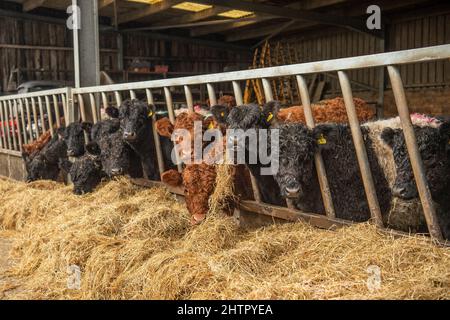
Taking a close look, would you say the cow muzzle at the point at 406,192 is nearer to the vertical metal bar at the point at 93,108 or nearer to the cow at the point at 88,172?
the cow at the point at 88,172

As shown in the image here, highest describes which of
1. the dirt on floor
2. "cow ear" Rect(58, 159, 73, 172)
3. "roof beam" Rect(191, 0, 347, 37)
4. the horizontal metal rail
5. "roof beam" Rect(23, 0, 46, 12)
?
"roof beam" Rect(23, 0, 46, 12)

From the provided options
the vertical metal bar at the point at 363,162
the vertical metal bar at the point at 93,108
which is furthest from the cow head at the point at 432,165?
the vertical metal bar at the point at 93,108

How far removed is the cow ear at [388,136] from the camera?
10.9 feet

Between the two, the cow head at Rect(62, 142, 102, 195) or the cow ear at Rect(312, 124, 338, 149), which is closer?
the cow ear at Rect(312, 124, 338, 149)

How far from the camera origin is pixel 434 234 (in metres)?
2.78

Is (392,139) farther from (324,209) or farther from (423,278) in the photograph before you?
(423,278)

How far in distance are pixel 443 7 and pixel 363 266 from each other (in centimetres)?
1195

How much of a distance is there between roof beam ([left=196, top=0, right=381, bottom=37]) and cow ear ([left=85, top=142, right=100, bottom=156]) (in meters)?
5.08

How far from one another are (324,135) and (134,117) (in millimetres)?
2372

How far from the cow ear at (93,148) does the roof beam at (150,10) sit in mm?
6883

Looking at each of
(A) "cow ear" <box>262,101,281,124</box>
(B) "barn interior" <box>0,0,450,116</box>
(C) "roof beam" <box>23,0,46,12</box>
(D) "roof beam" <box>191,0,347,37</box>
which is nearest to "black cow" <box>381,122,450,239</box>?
(A) "cow ear" <box>262,101,281,124</box>

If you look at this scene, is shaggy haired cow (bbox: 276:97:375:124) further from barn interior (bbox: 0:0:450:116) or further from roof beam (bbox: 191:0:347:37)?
roof beam (bbox: 191:0:347:37)

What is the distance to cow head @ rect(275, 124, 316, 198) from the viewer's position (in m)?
3.32

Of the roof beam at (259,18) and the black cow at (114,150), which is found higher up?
the roof beam at (259,18)
